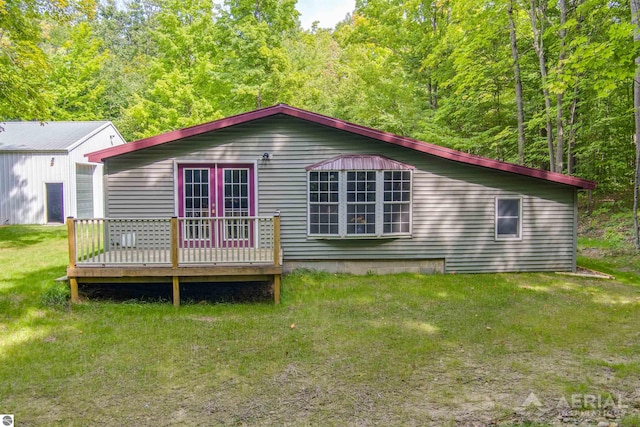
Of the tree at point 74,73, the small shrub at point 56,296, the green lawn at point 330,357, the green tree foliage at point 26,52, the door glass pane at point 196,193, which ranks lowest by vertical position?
the green lawn at point 330,357

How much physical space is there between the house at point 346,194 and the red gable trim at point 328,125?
0.02 meters

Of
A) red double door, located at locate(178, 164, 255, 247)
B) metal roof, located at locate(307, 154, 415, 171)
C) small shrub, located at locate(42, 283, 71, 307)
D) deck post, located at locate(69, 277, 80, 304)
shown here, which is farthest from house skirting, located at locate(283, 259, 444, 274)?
small shrub, located at locate(42, 283, 71, 307)

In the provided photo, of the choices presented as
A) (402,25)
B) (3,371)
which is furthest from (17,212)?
(402,25)

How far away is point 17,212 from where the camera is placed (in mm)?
16531

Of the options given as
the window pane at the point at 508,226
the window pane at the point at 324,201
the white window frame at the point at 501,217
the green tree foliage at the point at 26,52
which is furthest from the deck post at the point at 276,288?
the green tree foliage at the point at 26,52

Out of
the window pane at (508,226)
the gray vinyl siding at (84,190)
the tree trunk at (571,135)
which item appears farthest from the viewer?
the gray vinyl siding at (84,190)

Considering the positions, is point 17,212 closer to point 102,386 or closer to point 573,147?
point 102,386

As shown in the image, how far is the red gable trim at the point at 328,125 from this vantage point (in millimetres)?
8250

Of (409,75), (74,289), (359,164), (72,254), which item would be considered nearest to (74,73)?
(409,75)

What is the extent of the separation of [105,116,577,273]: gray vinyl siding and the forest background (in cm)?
533

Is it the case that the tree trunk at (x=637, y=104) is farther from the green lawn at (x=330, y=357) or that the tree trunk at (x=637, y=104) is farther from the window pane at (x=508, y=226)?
the window pane at (x=508, y=226)

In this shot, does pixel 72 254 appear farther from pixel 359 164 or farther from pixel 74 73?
pixel 74 73

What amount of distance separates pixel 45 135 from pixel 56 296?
1491 cm

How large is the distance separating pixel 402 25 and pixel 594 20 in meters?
8.20
